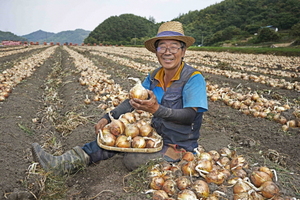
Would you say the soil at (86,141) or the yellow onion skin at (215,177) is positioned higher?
the yellow onion skin at (215,177)

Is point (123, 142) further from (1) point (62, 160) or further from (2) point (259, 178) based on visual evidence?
(2) point (259, 178)

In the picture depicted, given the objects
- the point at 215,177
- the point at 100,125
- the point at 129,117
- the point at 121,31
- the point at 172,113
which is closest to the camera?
the point at 215,177

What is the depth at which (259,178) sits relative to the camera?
1.87 metres

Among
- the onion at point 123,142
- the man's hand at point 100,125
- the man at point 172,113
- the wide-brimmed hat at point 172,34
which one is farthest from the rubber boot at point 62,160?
the wide-brimmed hat at point 172,34

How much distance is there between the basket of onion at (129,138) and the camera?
2.09 m

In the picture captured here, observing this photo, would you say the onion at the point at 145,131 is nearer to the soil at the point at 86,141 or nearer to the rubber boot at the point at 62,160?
the soil at the point at 86,141

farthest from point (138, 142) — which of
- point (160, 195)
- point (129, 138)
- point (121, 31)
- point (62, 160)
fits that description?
point (121, 31)

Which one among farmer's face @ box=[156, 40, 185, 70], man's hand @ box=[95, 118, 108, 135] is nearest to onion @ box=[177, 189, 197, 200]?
man's hand @ box=[95, 118, 108, 135]

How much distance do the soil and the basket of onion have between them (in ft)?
1.02

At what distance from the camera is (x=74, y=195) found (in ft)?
6.61

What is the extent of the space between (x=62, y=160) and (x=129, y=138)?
2.47 feet

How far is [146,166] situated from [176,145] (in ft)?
1.30

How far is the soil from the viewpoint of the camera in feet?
6.63

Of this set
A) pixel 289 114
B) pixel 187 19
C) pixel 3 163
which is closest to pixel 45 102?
pixel 3 163
